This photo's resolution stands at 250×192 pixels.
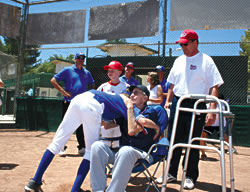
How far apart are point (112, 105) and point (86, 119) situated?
0.32 meters

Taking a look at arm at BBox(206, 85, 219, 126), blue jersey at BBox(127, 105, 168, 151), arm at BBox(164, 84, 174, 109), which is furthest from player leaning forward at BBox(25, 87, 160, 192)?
arm at BBox(164, 84, 174, 109)

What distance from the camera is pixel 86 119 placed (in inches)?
112

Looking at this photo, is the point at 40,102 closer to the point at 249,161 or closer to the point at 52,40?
the point at 52,40

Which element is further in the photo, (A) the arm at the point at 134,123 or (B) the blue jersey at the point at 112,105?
(B) the blue jersey at the point at 112,105

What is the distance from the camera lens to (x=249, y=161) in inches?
222

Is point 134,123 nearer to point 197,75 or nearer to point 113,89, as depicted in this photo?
point 197,75

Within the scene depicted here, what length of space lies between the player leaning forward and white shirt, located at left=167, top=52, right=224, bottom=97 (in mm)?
986

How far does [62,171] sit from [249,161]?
13.0 feet

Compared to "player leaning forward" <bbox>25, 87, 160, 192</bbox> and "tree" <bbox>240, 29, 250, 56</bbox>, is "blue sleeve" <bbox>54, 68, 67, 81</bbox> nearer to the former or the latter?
"player leaning forward" <bbox>25, 87, 160, 192</bbox>

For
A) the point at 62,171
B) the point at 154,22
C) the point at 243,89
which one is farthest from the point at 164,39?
the point at 62,171

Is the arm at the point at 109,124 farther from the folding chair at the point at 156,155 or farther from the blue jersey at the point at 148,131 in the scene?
the folding chair at the point at 156,155

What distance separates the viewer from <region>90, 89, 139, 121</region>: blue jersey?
9.50 feet

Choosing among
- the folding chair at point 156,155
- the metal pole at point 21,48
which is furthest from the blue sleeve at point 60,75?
the metal pole at point 21,48

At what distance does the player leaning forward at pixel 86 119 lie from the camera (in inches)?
111
